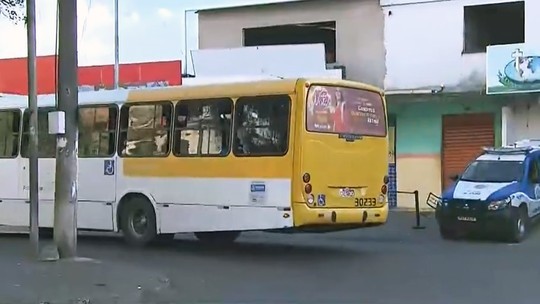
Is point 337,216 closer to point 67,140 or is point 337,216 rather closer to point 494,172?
point 67,140

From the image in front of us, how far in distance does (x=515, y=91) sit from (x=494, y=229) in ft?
20.2

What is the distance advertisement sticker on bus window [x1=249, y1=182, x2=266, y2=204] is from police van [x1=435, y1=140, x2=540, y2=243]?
6.13m

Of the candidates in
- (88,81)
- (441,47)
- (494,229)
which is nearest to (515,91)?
(441,47)

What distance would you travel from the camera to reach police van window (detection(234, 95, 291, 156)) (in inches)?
577

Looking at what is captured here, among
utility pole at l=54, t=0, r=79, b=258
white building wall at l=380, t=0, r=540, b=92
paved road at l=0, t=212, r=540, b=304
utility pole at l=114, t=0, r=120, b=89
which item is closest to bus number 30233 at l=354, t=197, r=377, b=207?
paved road at l=0, t=212, r=540, b=304

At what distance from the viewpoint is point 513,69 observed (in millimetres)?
23984

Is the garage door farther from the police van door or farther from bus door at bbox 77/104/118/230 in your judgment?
bus door at bbox 77/104/118/230

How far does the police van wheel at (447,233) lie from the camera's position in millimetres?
19733

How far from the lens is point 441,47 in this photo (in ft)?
86.2

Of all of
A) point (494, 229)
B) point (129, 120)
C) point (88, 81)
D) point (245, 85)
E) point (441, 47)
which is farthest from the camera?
point (88, 81)

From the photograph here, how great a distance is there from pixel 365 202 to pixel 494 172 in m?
6.09

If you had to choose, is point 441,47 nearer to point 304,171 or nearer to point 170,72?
point 170,72

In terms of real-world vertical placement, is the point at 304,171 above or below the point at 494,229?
above

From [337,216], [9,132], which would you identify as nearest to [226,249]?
[337,216]
